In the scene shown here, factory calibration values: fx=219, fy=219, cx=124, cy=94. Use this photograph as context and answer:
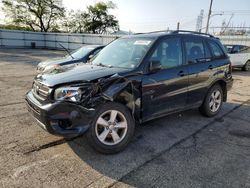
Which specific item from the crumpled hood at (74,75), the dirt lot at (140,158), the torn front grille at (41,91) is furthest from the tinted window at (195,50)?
the torn front grille at (41,91)

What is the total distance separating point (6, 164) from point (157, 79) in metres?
2.54

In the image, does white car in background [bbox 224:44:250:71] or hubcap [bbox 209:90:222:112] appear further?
white car in background [bbox 224:44:250:71]

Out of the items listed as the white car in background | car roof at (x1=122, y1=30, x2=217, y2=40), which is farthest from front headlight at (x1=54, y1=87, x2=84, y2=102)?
the white car in background

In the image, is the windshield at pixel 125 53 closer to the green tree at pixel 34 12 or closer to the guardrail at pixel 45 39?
the guardrail at pixel 45 39

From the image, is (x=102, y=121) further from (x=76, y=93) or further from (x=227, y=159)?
(x=227, y=159)

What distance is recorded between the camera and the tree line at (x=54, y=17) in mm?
37250

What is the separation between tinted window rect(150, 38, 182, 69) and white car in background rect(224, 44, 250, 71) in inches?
411

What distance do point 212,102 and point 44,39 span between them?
32001 mm

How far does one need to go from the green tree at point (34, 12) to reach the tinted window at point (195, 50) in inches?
1504

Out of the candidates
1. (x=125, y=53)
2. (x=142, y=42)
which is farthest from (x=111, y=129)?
(x=142, y=42)

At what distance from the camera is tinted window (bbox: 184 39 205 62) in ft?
14.2

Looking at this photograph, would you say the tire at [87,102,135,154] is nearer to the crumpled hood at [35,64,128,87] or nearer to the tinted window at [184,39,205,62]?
the crumpled hood at [35,64,128,87]

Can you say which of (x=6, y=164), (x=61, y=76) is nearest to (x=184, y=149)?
(x=61, y=76)

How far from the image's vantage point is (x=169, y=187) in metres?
2.57
